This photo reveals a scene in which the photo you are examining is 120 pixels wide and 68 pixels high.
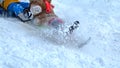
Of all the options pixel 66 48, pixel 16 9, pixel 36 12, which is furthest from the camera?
pixel 16 9

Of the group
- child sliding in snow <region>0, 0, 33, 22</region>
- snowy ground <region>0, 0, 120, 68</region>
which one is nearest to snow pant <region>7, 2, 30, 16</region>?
child sliding in snow <region>0, 0, 33, 22</region>

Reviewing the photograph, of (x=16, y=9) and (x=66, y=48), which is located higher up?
(x=66, y=48)

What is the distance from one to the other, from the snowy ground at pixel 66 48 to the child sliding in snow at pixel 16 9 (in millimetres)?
111

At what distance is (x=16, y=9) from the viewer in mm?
4656

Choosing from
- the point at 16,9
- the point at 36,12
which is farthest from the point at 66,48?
the point at 16,9

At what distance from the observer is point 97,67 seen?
344 cm

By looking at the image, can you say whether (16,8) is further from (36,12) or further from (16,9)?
(36,12)

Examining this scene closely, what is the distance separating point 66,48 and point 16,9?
122cm

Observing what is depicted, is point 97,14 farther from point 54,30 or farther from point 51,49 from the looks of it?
point 51,49

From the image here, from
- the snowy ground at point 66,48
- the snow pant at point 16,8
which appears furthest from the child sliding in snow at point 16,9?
the snowy ground at point 66,48

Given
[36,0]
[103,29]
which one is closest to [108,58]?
[103,29]

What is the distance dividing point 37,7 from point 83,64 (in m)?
1.35

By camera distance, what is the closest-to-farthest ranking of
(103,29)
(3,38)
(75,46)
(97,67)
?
1. (97,67)
2. (3,38)
3. (75,46)
4. (103,29)

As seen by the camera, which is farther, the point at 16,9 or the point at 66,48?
the point at 16,9
